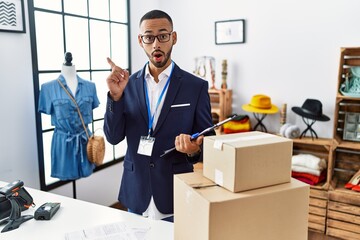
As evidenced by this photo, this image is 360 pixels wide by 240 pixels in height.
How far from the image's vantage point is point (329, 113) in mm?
3066

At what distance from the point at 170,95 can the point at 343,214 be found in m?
2.11

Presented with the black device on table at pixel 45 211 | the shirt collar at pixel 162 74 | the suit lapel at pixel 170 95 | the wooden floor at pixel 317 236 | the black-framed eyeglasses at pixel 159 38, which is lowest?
the wooden floor at pixel 317 236

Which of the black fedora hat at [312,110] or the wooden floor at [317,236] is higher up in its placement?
the black fedora hat at [312,110]

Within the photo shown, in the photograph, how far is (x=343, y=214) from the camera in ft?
9.07

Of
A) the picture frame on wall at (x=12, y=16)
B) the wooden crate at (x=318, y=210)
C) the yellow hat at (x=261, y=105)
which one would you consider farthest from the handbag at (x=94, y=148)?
the wooden crate at (x=318, y=210)

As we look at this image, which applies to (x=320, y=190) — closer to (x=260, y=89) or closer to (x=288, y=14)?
(x=260, y=89)

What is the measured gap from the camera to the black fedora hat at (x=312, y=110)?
2.90 meters

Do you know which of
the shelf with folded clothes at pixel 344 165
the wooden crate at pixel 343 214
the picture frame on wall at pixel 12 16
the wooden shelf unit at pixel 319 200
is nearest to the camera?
the picture frame on wall at pixel 12 16

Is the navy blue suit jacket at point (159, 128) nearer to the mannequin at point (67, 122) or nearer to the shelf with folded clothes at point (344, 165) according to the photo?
the mannequin at point (67, 122)

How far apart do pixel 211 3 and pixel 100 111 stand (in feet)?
5.56

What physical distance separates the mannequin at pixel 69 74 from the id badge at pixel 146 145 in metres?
1.16

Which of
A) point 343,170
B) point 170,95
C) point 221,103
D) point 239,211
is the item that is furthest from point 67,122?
point 343,170

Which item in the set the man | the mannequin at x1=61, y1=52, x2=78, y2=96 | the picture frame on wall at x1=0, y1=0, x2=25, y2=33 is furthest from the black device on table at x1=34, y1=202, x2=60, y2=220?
the picture frame on wall at x1=0, y1=0, x2=25, y2=33

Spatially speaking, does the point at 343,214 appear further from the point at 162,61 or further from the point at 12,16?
the point at 12,16
